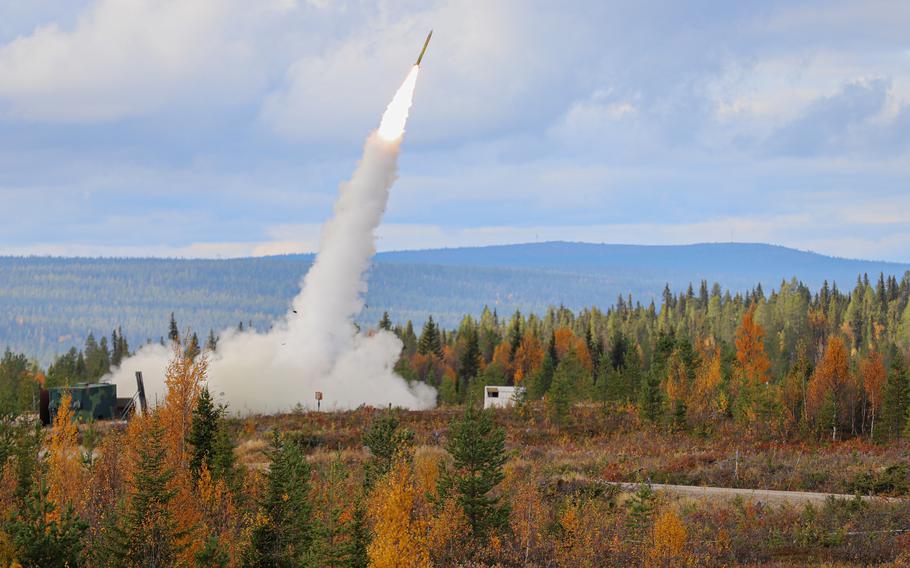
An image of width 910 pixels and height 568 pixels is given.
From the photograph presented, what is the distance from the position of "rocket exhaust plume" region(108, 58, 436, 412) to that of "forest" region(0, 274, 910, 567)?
21.1ft

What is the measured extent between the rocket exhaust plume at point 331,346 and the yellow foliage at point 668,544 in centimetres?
4171

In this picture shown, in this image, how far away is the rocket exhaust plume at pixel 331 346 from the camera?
77.4m

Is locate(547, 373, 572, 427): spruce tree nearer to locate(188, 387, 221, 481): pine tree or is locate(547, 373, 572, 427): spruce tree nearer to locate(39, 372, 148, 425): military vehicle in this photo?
locate(39, 372, 148, 425): military vehicle

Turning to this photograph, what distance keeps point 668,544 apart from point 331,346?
189 ft

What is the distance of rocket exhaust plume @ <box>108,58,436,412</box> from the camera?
77.4m

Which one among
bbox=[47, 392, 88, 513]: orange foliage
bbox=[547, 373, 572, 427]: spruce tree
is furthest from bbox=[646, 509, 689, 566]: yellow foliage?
bbox=[547, 373, 572, 427]: spruce tree

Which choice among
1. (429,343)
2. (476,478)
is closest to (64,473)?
(476,478)

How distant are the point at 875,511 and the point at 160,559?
1160 inches

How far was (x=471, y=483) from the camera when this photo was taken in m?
39.2

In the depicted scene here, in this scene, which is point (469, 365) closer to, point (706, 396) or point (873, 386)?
point (706, 396)

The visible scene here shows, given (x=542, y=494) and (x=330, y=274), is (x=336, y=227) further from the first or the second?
(x=542, y=494)

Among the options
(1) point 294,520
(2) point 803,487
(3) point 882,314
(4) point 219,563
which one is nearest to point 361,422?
(2) point 803,487

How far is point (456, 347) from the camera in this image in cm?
16762

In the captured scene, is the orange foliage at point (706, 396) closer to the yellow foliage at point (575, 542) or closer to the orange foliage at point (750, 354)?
the orange foliage at point (750, 354)
